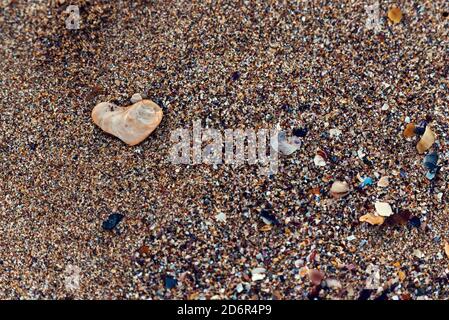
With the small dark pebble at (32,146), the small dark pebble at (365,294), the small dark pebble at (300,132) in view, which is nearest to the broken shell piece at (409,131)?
the small dark pebble at (300,132)

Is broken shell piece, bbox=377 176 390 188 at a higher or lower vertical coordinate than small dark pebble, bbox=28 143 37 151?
lower

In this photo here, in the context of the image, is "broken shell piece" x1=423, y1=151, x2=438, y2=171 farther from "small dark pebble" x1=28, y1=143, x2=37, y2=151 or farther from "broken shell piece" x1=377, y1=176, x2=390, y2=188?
"small dark pebble" x1=28, y1=143, x2=37, y2=151

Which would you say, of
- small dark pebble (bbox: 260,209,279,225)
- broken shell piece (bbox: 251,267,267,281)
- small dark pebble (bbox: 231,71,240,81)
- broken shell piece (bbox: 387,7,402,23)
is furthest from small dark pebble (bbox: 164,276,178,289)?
broken shell piece (bbox: 387,7,402,23)

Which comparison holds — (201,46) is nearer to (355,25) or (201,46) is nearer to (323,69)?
(323,69)

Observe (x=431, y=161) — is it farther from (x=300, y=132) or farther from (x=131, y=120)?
(x=131, y=120)

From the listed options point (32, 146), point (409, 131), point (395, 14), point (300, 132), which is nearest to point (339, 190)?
point (300, 132)
